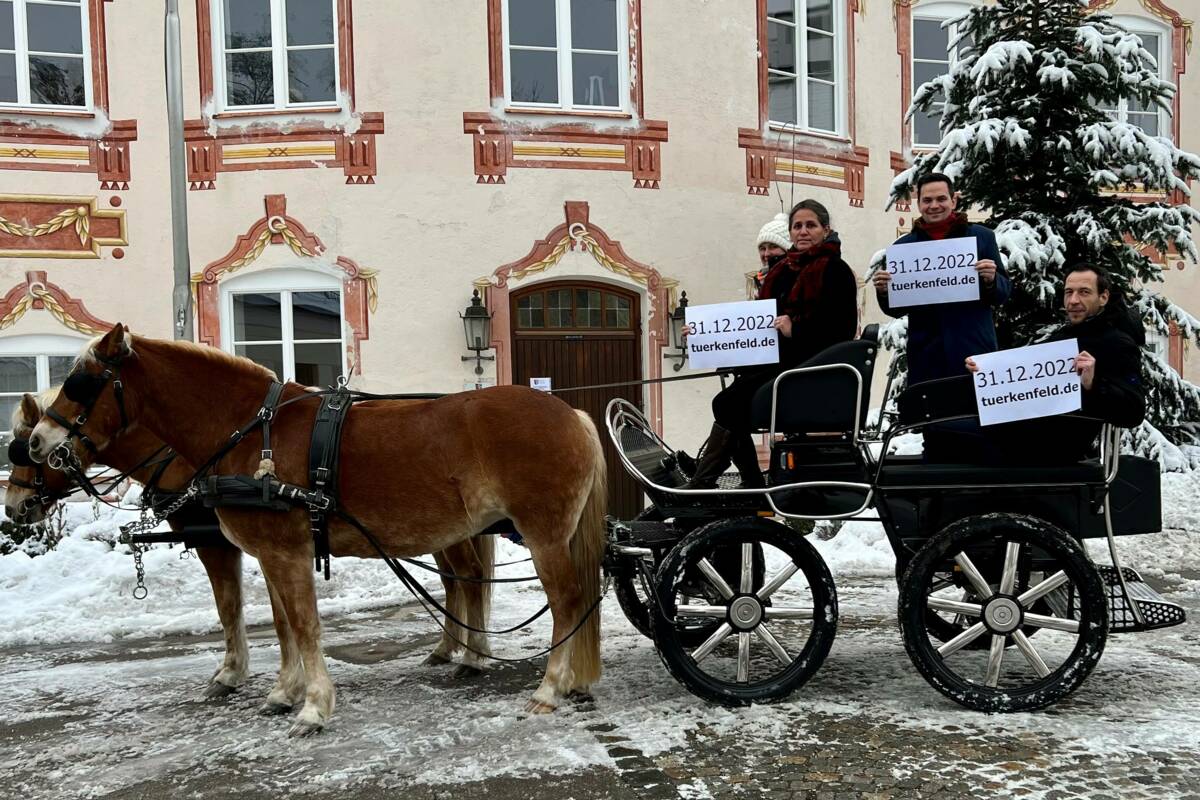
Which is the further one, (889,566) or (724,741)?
(889,566)

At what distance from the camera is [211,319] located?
9305 millimetres

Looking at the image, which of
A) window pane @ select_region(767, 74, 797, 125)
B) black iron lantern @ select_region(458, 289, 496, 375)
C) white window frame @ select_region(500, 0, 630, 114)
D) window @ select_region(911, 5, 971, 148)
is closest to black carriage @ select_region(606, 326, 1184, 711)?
black iron lantern @ select_region(458, 289, 496, 375)

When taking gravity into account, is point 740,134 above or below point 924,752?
above

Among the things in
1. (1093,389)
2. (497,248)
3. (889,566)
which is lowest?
(889,566)

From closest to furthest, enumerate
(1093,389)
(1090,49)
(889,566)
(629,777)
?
(629,777)
(1093,389)
(889,566)
(1090,49)

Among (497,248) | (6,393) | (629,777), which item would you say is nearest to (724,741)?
(629,777)


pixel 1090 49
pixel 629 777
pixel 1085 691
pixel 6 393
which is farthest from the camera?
pixel 6 393

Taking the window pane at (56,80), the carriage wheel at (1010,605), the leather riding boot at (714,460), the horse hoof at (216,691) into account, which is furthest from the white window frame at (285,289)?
the carriage wheel at (1010,605)

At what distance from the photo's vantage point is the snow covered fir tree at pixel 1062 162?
8.37m

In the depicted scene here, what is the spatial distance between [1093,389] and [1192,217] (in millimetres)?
5756

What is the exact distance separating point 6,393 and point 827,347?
8110 millimetres

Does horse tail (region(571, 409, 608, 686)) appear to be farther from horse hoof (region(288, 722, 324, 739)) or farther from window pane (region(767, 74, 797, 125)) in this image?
window pane (region(767, 74, 797, 125))

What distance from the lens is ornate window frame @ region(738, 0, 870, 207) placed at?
404 inches

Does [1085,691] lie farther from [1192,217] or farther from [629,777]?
[1192,217]
